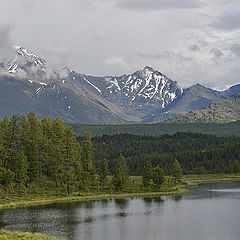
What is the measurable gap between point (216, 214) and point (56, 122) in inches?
3015

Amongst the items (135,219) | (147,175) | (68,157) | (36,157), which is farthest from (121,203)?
(36,157)

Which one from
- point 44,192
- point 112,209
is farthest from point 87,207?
point 44,192

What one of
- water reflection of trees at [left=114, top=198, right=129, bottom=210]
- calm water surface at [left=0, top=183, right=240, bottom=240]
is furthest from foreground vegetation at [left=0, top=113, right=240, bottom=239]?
calm water surface at [left=0, top=183, right=240, bottom=240]

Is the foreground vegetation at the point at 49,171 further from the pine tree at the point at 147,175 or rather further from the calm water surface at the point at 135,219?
the calm water surface at the point at 135,219

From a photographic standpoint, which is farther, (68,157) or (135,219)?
(68,157)

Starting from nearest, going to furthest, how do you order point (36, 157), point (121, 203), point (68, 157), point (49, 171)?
point (121, 203) < point (68, 157) < point (36, 157) < point (49, 171)

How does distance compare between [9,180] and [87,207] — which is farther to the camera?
[9,180]

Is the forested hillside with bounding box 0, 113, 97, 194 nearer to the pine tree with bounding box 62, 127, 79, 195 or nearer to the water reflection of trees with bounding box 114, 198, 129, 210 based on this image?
the pine tree with bounding box 62, 127, 79, 195

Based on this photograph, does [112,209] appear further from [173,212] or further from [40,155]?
[40,155]

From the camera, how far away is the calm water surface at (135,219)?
77.8m

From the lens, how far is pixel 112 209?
358 feet

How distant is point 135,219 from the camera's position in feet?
310

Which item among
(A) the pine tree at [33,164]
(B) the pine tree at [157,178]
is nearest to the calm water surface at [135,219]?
(B) the pine tree at [157,178]

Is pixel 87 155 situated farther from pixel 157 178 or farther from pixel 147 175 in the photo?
pixel 157 178
